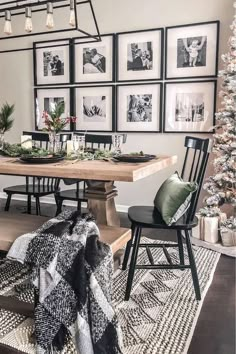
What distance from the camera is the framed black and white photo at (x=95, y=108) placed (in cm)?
438

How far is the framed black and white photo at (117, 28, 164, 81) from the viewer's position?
4.04m

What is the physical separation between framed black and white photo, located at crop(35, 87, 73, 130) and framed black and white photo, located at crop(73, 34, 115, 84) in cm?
27

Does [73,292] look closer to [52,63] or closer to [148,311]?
[148,311]

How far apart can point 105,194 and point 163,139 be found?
218 centimetres

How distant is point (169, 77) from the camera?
403 cm

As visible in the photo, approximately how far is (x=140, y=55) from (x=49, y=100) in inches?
57.2

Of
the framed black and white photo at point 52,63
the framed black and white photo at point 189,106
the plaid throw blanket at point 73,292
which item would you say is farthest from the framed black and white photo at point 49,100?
the plaid throw blanket at point 73,292

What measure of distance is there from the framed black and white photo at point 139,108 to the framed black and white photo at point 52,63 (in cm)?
86

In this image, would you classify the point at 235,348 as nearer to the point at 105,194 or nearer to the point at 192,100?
the point at 105,194

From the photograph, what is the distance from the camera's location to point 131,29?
4137mm

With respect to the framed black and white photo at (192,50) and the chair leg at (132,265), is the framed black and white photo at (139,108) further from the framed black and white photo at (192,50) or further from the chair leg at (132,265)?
the chair leg at (132,265)

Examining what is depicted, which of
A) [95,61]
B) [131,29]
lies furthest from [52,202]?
[131,29]

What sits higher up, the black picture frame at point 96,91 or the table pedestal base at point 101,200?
the black picture frame at point 96,91

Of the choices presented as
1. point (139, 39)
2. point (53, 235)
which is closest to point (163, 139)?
point (139, 39)
